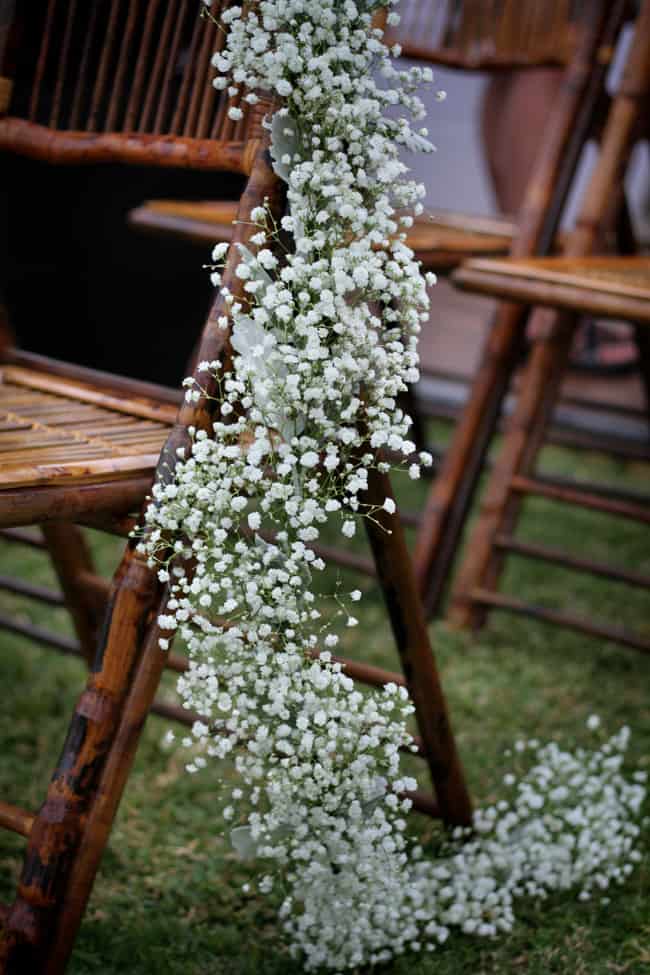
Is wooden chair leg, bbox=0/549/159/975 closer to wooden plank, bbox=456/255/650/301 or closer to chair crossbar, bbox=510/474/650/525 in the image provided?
wooden plank, bbox=456/255/650/301

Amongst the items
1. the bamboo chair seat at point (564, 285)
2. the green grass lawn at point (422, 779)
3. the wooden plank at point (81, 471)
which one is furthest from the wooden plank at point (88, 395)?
the bamboo chair seat at point (564, 285)

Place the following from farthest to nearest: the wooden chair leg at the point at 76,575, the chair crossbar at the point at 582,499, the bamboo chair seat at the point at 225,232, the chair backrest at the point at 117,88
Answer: the chair crossbar at the point at 582,499
the bamboo chair seat at the point at 225,232
the wooden chair leg at the point at 76,575
the chair backrest at the point at 117,88

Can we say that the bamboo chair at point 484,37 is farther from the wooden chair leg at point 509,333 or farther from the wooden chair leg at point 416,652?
the wooden chair leg at point 416,652

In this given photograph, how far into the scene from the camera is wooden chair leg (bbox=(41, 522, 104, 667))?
1.73 meters

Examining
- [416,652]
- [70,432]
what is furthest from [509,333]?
[70,432]

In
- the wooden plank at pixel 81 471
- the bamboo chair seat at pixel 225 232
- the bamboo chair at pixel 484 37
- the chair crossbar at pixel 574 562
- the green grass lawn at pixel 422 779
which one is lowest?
the green grass lawn at pixel 422 779

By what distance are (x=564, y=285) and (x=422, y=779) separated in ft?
2.52

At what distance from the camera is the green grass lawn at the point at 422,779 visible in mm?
1325

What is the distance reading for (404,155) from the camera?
5.07 meters

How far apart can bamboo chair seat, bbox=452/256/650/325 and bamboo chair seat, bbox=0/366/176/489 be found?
2.03 ft

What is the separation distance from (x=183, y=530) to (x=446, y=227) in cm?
158

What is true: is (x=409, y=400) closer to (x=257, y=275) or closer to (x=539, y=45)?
(x=539, y=45)

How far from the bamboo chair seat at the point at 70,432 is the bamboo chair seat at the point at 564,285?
620mm

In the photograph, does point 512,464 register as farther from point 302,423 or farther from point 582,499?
point 302,423
